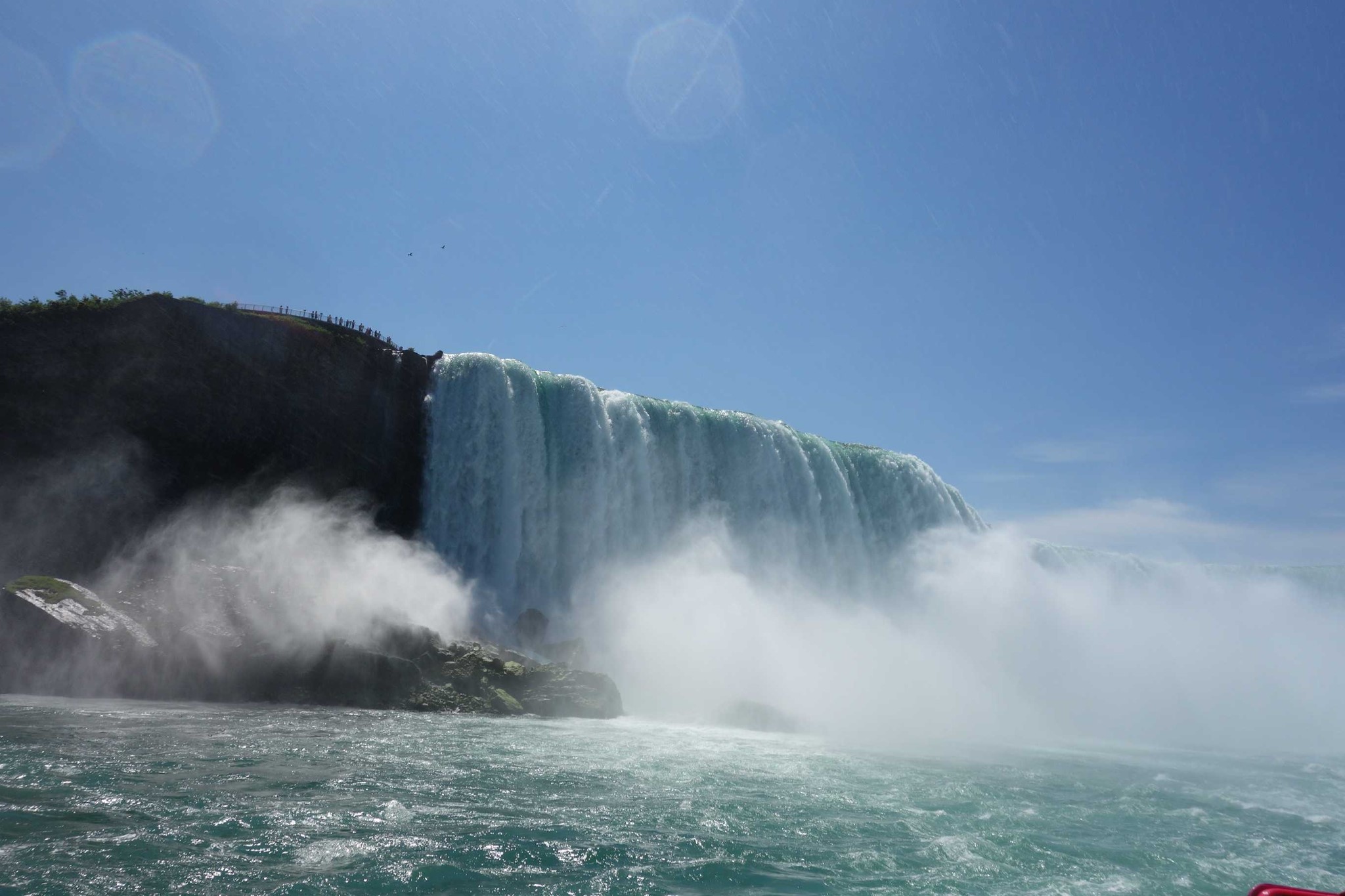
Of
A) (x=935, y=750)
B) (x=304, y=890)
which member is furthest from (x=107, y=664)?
(x=935, y=750)

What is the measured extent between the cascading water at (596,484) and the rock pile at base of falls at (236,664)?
19.2 ft

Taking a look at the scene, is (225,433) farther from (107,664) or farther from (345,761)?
(345,761)

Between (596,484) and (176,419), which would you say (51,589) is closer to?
(176,419)

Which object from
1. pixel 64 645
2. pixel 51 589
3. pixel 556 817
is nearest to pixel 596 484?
pixel 51 589

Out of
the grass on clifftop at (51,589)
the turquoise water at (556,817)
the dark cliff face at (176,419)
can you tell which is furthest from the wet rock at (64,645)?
the dark cliff face at (176,419)

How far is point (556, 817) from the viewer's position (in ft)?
28.5

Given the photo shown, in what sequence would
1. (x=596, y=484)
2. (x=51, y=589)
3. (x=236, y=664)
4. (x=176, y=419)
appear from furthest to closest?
(x=596, y=484) → (x=176, y=419) → (x=236, y=664) → (x=51, y=589)

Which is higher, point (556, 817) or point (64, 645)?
point (64, 645)

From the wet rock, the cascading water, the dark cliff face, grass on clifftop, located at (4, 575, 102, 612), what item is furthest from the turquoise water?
the cascading water

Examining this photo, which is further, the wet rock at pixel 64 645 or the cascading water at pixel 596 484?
the cascading water at pixel 596 484

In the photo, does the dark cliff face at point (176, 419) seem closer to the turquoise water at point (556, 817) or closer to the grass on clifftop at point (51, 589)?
the grass on clifftop at point (51, 589)

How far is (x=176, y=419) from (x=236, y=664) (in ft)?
32.6

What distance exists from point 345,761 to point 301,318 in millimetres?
20762

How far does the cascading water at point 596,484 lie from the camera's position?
25562mm
